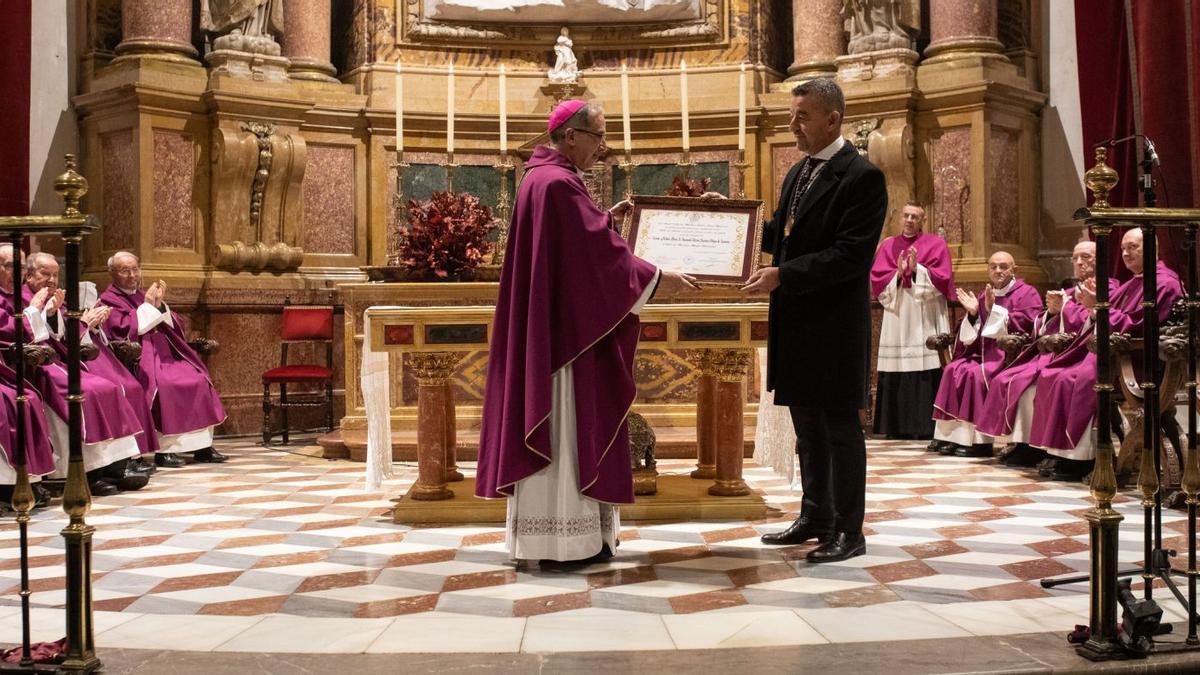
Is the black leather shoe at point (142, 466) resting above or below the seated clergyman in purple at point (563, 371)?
below

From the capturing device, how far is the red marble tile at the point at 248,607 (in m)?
3.90

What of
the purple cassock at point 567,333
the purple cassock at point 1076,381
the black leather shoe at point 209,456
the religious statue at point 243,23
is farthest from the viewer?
the religious statue at point 243,23

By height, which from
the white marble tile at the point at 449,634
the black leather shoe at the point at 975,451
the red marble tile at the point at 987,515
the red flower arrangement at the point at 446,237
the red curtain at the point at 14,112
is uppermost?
the red curtain at the point at 14,112

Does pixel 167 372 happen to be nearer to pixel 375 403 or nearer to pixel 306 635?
pixel 375 403

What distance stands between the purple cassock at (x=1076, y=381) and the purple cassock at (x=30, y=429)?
5.38 meters

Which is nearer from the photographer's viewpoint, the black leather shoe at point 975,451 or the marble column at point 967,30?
the black leather shoe at point 975,451

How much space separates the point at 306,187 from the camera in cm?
995

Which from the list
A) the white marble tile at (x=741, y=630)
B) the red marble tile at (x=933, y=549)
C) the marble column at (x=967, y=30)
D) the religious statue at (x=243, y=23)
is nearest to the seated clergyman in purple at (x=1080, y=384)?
the red marble tile at (x=933, y=549)

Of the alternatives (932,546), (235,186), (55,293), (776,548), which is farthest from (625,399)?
(235,186)

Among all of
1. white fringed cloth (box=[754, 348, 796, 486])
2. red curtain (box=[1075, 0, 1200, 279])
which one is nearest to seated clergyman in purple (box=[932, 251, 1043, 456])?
red curtain (box=[1075, 0, 1200, 279])

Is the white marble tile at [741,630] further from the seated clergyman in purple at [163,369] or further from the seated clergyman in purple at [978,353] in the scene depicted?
the seated clergyman in purple at [163,369]

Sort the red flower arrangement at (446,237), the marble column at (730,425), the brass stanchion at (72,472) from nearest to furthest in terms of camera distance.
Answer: the brass stanchion at (72,472), the marble column at (730,425), the red flower arrangement at (446,237)

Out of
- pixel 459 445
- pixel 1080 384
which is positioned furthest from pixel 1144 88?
pixel 459 445

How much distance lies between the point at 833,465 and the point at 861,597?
803 mm
